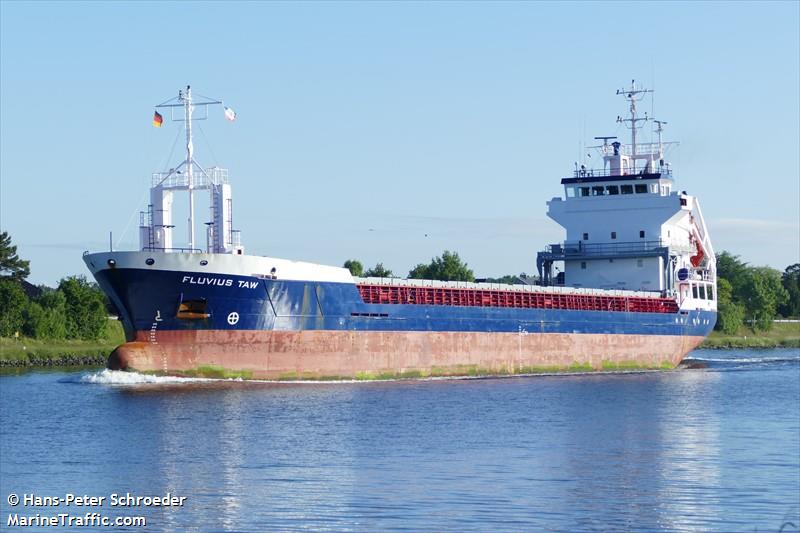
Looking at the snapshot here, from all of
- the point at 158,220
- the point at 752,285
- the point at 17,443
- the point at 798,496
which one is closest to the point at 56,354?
the point at 158,220

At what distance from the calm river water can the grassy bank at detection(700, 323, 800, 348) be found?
4966cm

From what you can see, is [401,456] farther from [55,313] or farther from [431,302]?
Answer: [55,313]

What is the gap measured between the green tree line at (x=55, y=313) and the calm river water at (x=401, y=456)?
997 inches

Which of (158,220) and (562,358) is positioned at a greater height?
(158,220)

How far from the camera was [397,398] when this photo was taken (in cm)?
3581

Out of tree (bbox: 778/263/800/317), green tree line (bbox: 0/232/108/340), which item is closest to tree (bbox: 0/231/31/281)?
green tree line (bbox: 0/232/108/340)

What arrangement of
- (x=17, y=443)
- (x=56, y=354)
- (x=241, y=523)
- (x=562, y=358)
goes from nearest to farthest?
(x=241, y=523), (x=17, y=443), (x=562, y=358), (x=56, y=354)

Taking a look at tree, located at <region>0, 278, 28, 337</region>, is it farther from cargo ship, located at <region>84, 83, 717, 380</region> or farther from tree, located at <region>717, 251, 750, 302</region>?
tree, located at <region>717, 251, 750, 302</region>

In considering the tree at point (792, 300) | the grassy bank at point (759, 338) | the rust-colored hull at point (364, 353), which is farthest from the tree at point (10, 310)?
the tree at point (792, 300)

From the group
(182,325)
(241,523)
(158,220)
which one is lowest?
(241,523)

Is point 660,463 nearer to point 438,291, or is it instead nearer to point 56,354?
point 438,291

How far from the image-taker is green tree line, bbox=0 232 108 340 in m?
63.3

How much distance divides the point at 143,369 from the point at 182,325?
1.74 meters

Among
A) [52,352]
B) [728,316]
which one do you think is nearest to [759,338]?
[728,316]
